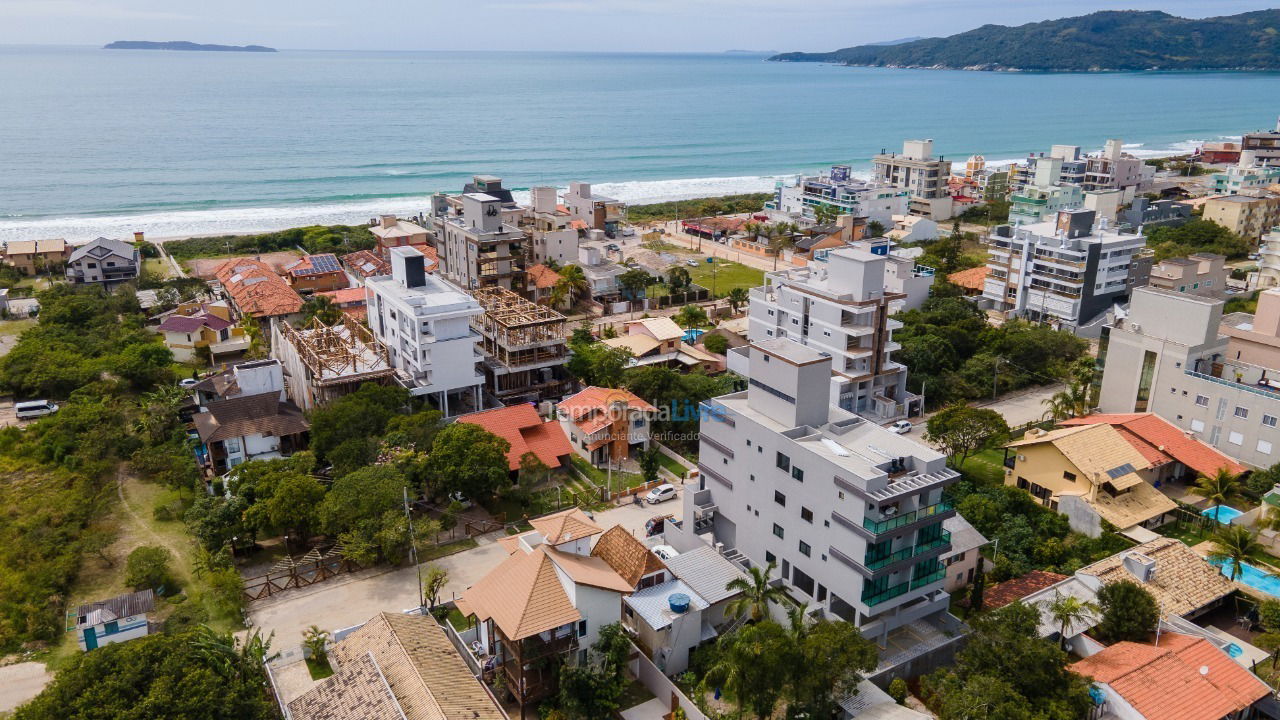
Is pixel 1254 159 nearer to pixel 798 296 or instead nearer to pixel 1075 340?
pixel 1075 340

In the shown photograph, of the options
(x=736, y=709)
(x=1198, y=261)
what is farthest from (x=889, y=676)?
(x=1198, y=261)

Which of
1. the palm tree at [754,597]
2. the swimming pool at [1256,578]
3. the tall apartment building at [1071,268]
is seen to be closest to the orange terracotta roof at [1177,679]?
the swimming pool at [1256,578]

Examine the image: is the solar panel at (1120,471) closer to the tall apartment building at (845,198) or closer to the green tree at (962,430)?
the green tree at (962,430)

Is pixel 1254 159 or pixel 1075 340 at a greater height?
pixel 1254 159

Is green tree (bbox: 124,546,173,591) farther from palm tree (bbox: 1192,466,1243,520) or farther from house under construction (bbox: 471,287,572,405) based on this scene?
palm tree (bbox: 1192,466,1243,520)

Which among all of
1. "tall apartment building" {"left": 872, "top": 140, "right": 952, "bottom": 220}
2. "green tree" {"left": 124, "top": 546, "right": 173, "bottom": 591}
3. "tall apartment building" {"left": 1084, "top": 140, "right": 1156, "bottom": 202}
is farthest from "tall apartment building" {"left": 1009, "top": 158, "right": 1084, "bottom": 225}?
"green tree" {"left": 124, "top": 546, "right": 173, "bottom": 591}

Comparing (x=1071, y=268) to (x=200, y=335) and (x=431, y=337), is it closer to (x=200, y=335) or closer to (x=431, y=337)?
(x=431, y=337)
